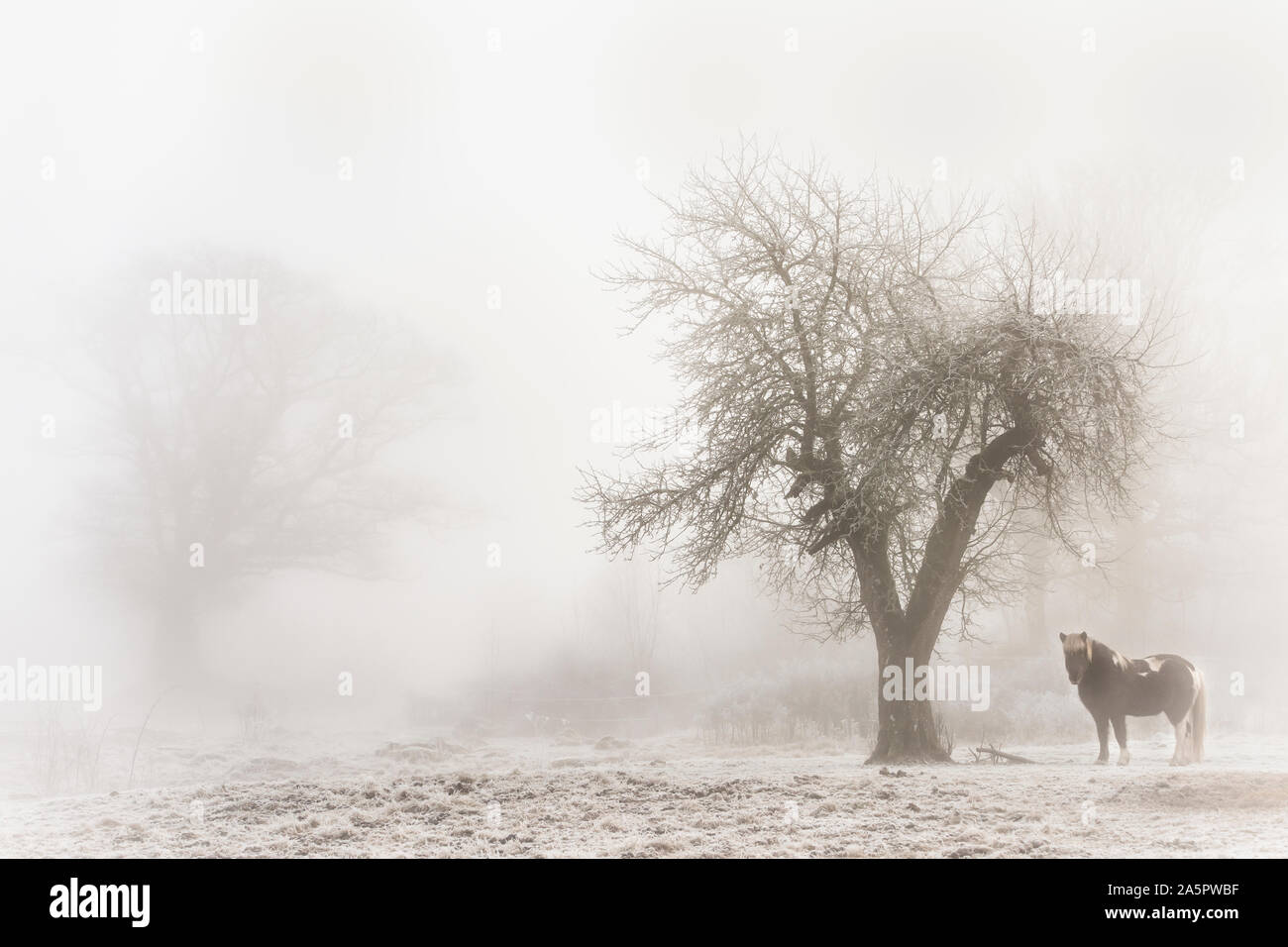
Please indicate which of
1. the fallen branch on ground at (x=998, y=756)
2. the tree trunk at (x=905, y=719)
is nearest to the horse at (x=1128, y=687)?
the fallen branch on ground at (x=998, y=756)

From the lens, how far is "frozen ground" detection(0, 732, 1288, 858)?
9859 mm

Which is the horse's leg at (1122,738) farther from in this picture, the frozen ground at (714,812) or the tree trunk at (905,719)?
the tree trunk at (905,719)

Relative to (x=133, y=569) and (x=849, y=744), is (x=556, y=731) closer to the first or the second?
(x=849, y=744)

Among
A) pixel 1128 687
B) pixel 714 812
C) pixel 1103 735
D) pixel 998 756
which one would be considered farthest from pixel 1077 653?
pixel 714 812

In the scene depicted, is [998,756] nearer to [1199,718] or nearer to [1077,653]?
[1199,718]

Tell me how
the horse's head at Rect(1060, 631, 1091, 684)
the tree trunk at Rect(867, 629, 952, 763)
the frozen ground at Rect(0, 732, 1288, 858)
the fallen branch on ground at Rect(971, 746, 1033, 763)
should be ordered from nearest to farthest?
the frozen ground at Rect(0, 732, 1288, 858), the horse's head at Rect(1060, 631, 1091, 684), the tree trunk at Rect(867, 629, 952, 763), the fallen branch on ground at Rect(971, 746, 1033, 763)

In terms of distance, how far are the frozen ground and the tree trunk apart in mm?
465

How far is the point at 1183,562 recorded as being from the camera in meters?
21.4

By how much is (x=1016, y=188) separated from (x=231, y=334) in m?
16.6

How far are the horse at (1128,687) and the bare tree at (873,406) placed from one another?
1.83 meters

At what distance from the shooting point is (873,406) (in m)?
12.6

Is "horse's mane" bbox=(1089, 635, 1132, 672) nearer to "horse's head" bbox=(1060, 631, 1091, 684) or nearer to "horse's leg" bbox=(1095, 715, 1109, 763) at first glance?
"horse's head" bbox=(1060, 631, 1091, 684)

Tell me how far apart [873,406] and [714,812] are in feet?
16.0

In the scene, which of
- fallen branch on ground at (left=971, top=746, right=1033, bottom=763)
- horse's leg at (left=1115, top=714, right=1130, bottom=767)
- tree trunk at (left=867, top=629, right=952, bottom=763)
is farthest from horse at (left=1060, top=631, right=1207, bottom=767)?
tree trunk at (left=867, top=629, right=952, bottom=763)
